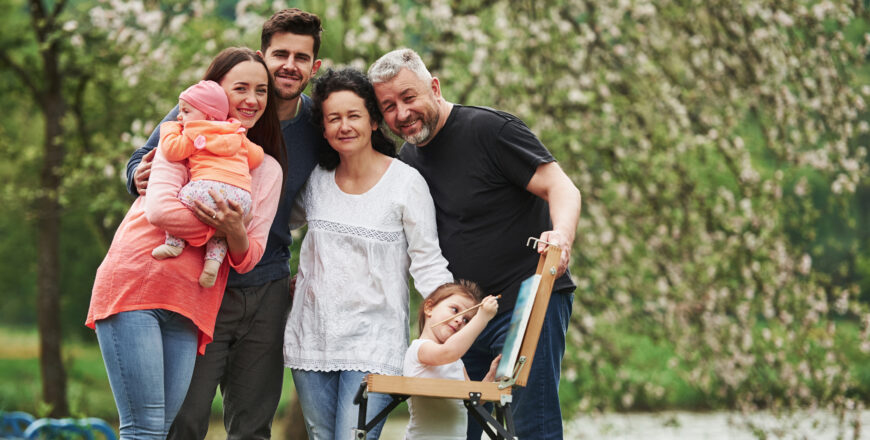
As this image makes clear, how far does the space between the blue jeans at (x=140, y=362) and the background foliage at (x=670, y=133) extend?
3784 millimetres

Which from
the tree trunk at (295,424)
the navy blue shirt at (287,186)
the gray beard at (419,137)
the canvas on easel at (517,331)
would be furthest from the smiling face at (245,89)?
the tree trunk at (295,424)

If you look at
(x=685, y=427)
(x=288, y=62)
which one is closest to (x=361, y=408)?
(x=288, y=62)

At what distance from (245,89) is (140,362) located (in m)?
0.87

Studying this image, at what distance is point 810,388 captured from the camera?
6.91 metres

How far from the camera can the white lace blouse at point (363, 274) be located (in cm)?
289

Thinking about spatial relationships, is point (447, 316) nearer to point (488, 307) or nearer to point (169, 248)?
point (488, 307)

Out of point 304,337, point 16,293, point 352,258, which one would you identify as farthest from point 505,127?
point 16,293

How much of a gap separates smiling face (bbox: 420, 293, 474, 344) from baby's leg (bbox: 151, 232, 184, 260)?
2.53ft

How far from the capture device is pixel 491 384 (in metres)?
2.56

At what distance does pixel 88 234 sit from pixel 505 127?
15004 millimetres

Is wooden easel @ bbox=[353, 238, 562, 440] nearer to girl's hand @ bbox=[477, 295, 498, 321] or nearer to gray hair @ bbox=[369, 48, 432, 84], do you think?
girl's hand @ bbox=[477, 295, 498, 321]

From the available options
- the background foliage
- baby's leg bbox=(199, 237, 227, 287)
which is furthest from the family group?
the background foliage

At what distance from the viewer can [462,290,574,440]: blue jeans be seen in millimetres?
3004

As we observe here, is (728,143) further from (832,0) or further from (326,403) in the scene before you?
(326,403)
